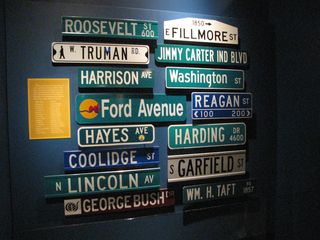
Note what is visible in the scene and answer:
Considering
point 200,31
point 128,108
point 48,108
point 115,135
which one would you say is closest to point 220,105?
point 200,31

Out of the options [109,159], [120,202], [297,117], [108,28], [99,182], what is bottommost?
[120,202]

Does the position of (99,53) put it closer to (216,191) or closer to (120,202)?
(120,202)

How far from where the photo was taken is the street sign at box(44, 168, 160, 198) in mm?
1449

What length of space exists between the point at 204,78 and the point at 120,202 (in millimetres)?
986

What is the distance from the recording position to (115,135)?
1.51 m

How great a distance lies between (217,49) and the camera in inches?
65.4

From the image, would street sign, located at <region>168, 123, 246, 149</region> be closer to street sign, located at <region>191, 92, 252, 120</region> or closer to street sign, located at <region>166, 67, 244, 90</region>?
street sign, located at <region>191, 92, 252, 120</region>

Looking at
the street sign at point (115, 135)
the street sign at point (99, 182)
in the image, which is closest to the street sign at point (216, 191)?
the street sign at point (99, 182)

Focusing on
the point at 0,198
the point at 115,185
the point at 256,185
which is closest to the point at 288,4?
the point at 256,185

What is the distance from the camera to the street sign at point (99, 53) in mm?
1433

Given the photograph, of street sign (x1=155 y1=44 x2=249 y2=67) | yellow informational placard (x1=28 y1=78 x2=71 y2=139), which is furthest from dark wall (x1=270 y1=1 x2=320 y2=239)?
yellow informational placard (x1=28 y1=78 x2=71 y2=139)

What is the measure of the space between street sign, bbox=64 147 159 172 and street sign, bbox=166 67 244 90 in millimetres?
464

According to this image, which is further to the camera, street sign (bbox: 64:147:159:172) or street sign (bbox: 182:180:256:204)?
street sign (bbox: 182:180:256:204)

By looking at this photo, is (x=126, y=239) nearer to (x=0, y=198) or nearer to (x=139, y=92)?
(x=0, y=198)
